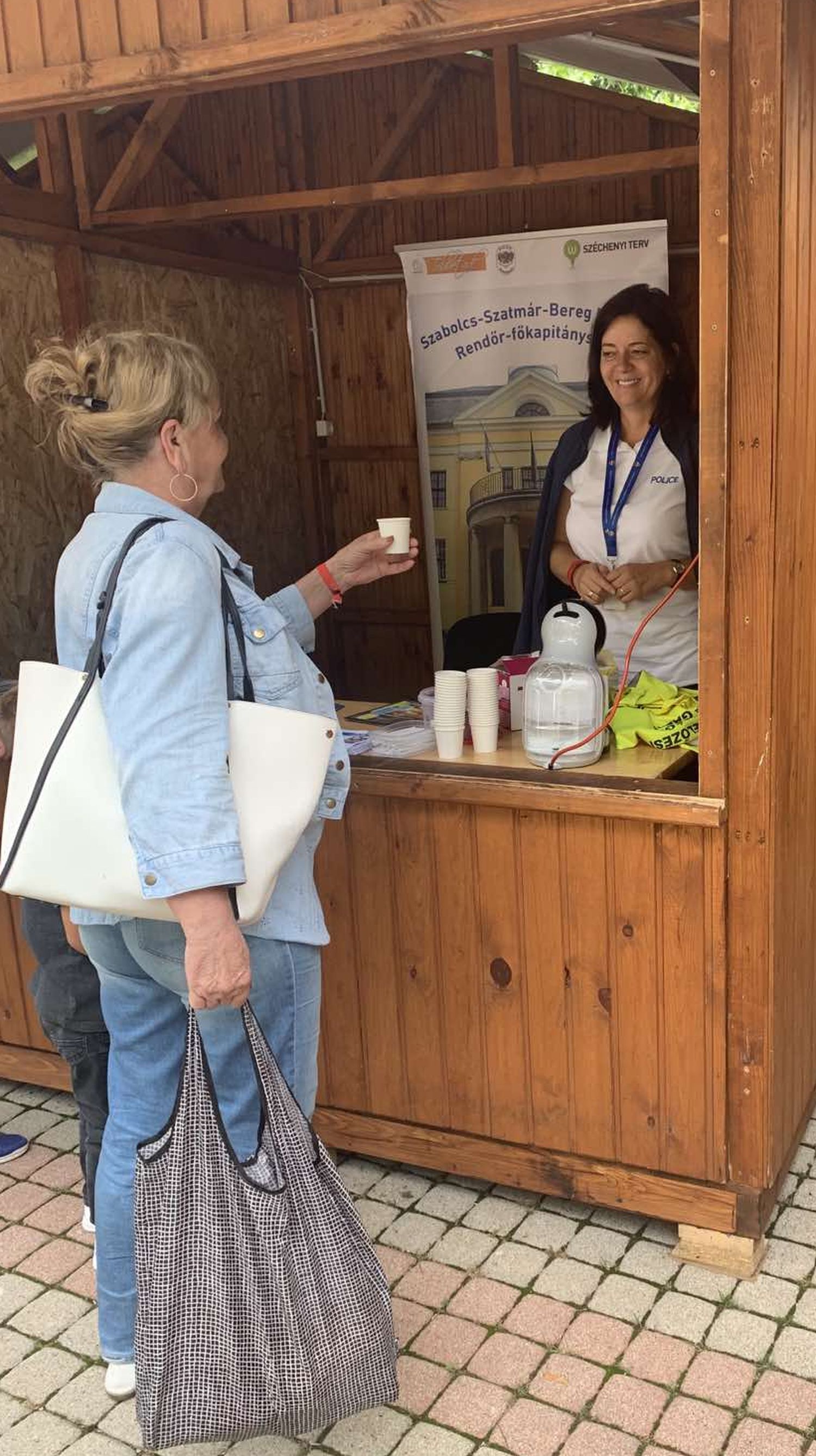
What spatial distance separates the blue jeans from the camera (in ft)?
→ 6.92

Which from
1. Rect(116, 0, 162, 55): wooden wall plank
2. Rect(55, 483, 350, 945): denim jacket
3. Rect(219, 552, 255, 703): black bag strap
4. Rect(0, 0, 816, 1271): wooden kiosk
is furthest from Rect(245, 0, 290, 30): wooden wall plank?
Rect(219, 552, 255, 703): black bag strap

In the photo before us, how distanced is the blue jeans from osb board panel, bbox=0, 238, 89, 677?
2.79 metres

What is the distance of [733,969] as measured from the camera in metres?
2.61

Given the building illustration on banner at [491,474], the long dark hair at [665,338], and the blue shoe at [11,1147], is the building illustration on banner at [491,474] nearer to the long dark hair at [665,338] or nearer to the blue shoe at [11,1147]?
the long dark hair at [665,338]

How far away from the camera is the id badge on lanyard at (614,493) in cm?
345

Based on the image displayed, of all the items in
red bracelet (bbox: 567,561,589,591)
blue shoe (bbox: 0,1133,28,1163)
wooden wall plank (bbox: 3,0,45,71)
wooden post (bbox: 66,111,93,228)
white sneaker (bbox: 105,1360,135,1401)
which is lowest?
blue shoe (bbox: 0,1133,28,1163)

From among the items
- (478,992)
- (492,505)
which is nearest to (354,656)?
(492,505)

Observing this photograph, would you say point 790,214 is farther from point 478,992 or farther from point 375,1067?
point 375,1067

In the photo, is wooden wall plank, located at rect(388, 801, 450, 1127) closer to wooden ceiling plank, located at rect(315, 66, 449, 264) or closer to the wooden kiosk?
the wooden kiosk

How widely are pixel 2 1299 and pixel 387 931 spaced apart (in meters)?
1.12

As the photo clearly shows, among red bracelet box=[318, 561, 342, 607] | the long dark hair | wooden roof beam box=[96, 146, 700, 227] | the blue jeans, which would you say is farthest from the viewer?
wooden roof beam box=[96, 146, 700, 227]

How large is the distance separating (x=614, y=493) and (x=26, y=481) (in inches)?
97.1

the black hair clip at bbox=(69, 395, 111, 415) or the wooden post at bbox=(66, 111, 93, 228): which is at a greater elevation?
the wooden post at bbox=(66, 111, 93, 228)

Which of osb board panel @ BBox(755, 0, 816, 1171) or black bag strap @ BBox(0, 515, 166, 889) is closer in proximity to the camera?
black bag strap @ BBox(0, 515, 166, 889)
